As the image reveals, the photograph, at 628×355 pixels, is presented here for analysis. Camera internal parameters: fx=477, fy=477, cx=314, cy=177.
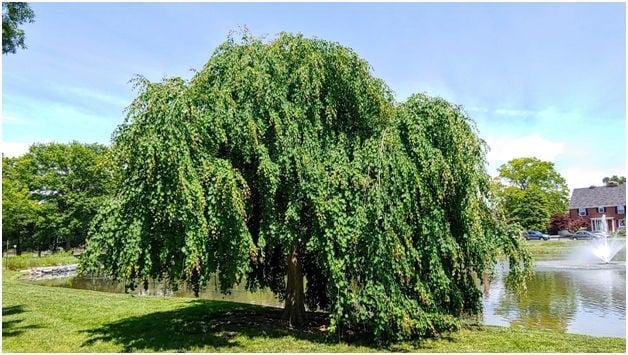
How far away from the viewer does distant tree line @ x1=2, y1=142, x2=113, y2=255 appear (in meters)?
41.8

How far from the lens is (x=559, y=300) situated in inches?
558

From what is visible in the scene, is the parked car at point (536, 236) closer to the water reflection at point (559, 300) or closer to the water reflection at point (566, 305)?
the water reflection at point (559, 300)

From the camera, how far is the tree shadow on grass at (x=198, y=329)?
8172mm

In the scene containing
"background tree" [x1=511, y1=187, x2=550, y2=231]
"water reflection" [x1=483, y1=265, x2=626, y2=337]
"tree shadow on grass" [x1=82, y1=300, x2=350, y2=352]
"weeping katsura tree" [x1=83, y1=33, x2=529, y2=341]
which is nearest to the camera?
"weeping katsura tree" [x1=83, y1=33, x2=529, y2=341]

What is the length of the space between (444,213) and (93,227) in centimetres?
591

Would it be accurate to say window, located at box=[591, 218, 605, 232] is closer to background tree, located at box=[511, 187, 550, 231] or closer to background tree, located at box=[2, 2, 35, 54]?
background tree, located at box=[511, 187, 550, 231]

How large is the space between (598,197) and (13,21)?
64897mm

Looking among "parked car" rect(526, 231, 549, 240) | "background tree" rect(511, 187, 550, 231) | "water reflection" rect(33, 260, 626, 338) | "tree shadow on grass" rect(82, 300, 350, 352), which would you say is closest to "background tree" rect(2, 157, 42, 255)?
"water reflection" rect(33, 260, 626, 338)

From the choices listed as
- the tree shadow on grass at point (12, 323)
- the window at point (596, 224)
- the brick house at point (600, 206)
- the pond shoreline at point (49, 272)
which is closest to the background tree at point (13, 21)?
the tree shadow on grass at point (12, 323)

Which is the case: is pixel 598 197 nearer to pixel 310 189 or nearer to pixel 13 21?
pixel 310 189

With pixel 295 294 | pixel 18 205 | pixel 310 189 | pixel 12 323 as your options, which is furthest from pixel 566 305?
pixel 18 205

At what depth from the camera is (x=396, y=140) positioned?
26.1 ft

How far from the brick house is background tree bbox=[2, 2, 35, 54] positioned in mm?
59807

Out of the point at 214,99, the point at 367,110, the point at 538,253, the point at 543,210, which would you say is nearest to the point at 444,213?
the point at 367,110
